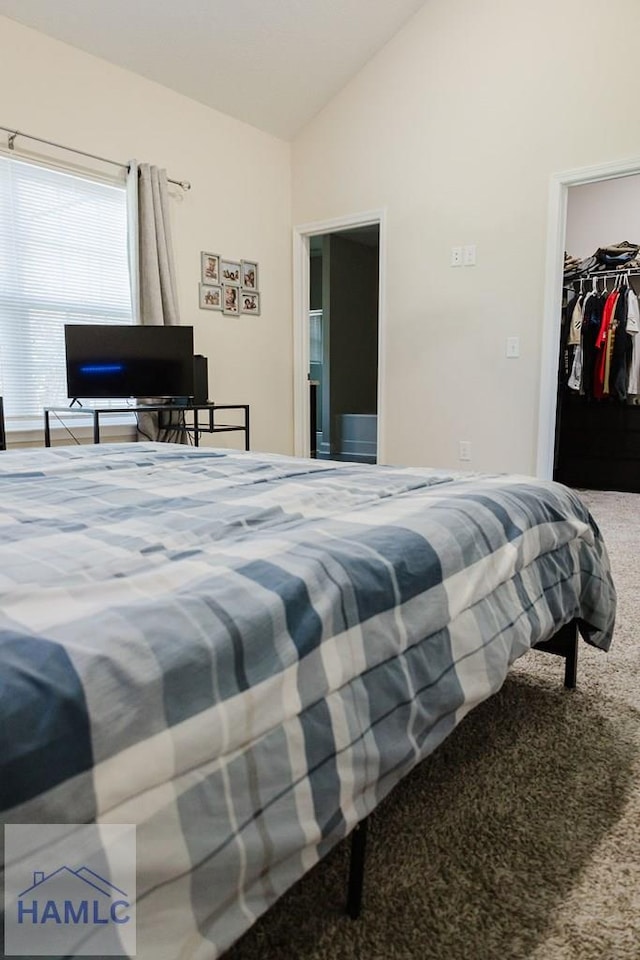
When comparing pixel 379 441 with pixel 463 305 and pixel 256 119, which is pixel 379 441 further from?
pixel 256 119

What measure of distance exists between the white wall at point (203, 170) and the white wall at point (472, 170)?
0.52 meters

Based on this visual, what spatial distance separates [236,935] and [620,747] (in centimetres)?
112

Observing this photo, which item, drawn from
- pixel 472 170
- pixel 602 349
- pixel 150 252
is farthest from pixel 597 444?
pixel 150 252

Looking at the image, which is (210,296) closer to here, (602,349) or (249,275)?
(249,275)

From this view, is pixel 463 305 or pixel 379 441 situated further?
pixel 379 441

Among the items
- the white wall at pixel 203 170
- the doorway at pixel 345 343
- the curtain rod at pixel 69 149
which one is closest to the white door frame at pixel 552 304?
the white wall at pixel 203 170

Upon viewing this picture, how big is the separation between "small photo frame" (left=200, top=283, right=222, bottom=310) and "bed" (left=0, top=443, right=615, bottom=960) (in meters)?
3.26

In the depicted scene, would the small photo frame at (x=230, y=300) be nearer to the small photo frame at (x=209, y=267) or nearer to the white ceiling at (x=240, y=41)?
the small photo frame at (x=209, y=267)

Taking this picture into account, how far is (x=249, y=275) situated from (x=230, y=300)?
275mm

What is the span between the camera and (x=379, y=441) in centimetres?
450

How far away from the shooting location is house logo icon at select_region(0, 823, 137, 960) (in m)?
0.48

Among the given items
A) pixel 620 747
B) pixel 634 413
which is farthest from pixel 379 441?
pixel 620 747

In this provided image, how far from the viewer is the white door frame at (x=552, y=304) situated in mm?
3625

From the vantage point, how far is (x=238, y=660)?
65cm
